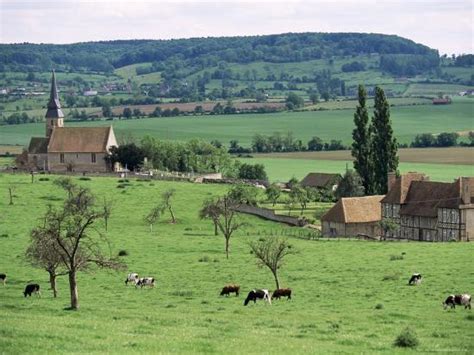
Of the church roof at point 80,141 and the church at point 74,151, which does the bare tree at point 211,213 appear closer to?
the church at point 74,151

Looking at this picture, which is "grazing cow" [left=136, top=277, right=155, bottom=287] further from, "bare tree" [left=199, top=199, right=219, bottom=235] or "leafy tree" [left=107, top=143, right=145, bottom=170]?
"leafy tree" [left=107, top=143, right=145, bottom=170]

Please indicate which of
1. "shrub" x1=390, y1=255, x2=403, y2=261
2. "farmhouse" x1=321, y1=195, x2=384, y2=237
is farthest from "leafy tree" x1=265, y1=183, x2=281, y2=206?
"shrub" x1=390, y1=255, x2=403, y2=261

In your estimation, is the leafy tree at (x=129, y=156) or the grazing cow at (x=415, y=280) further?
the leafy tree at (x=129, y=156)

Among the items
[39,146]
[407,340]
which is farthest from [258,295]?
[39,146]

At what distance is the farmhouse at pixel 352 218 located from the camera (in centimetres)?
8250

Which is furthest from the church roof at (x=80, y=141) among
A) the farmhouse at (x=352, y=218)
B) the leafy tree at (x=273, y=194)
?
the farmhouse at (x=352, y=218)

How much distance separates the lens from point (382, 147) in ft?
318

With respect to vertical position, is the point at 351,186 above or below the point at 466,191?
below

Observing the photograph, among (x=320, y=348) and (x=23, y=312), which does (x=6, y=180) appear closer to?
(x=23, y=312)

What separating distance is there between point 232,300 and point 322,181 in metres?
68.7

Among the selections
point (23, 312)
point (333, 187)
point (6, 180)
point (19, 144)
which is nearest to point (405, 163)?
point (333, 187)

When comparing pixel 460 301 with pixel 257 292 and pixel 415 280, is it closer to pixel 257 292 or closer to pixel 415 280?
pixel 415 280

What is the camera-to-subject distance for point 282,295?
149ft

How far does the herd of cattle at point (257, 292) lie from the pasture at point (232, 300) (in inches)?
20.2
